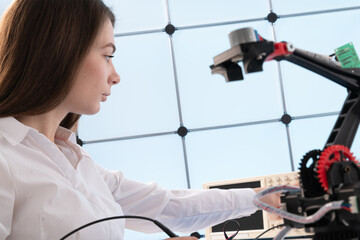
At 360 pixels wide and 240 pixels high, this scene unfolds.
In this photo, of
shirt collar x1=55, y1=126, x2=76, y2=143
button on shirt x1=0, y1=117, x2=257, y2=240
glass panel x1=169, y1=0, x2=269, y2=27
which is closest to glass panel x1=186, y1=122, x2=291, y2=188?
glass panel x1=169, y1=0, x2=269, y2=27

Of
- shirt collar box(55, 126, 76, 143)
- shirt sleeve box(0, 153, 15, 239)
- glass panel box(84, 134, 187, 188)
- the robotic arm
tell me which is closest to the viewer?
the robotic arm

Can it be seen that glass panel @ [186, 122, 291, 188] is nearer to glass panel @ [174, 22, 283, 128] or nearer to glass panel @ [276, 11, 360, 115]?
glass panel @ [174, 22, 283, 128]

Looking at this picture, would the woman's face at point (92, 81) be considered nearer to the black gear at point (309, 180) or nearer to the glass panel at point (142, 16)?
the black gear at point (309, 180)

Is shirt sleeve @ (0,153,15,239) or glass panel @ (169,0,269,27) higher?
glass panel @ (169,0,269,27)

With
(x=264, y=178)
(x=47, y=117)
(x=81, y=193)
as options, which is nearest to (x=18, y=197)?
(x=81, y=193)

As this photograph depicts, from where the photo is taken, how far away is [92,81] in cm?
119

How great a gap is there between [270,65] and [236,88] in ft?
0.97

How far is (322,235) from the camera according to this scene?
26.7 inches

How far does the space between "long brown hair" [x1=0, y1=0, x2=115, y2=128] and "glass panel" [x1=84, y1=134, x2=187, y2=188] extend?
2188mm

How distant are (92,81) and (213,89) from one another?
2.30m

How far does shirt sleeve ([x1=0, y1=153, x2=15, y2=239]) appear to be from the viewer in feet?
3.18

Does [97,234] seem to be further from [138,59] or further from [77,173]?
[138,59]

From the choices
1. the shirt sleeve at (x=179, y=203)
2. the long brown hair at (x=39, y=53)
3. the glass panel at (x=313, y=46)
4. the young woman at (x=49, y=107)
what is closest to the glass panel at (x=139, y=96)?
the glass panel at (x=313, y=46)

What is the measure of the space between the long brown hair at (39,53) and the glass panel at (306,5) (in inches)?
97.9
